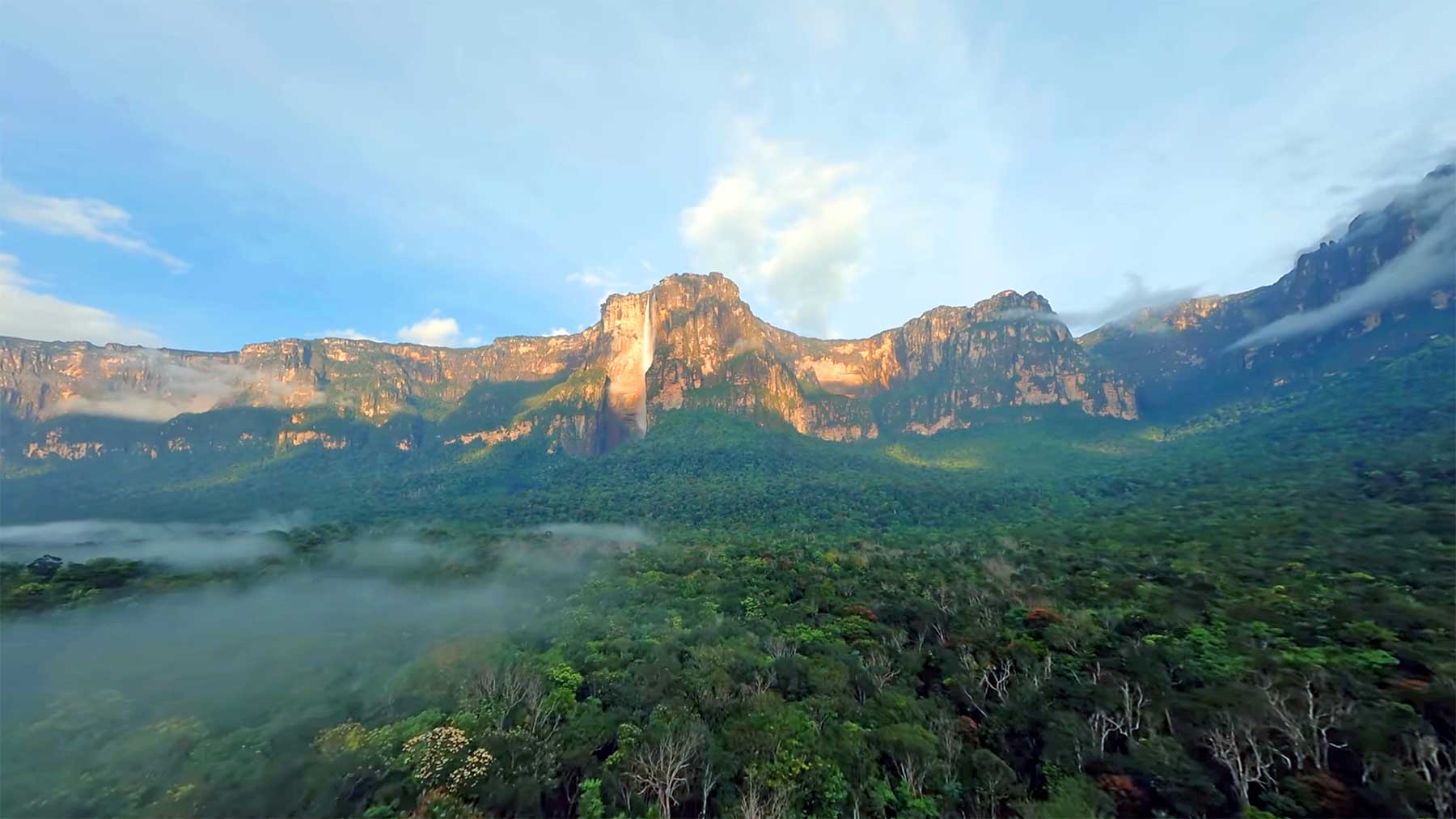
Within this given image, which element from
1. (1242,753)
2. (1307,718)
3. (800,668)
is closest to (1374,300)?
(1307,718)

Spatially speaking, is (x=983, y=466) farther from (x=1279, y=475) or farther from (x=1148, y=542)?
(x=1148, y=542)

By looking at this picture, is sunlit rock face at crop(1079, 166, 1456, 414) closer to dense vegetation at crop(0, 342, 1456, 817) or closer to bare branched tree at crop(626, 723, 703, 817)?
dense vegetation at crop(0, 342, 1456, 817)

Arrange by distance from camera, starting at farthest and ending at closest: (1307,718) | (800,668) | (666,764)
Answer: (800,668)
(666,764)
(1307,718)

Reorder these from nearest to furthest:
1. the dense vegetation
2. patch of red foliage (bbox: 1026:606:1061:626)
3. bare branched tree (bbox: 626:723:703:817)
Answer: the dense vegetation < bare branched tree (bbox: 626:723:703:817) < patch of red foliage (bbox: 1026:606:1061:626)

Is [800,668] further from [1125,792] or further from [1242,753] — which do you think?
[1242,753]

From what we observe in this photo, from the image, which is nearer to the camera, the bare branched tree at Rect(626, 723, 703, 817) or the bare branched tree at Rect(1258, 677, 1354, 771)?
the bare branched tree at Rect(1258, 677, 1354, 771)

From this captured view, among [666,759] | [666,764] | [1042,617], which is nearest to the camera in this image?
[666,764]

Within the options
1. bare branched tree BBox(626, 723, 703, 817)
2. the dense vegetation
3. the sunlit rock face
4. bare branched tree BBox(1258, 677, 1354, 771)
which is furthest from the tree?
the sunlit rock face

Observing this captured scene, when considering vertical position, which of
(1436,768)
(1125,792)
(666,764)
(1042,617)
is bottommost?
(1125,792)

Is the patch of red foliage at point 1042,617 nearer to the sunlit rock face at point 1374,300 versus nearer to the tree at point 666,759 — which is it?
the tree at point 666,759
